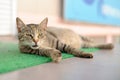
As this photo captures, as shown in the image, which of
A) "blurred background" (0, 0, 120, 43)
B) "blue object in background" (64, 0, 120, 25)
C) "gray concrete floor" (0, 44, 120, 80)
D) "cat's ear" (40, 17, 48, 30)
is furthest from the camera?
"blue object in background" (64, 0, 120, 25)

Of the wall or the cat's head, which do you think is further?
the wall

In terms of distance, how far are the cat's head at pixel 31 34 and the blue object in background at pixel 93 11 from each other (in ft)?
5.44

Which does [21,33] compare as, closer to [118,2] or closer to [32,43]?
[32,43]

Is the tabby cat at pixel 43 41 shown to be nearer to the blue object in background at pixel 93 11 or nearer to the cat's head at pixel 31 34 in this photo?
the cat's head at pixel 31 34

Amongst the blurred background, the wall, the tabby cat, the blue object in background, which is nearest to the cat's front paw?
the tabby cat

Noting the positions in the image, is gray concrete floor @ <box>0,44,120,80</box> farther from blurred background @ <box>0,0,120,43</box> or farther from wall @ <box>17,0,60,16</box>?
wall @ <box>17,0,60,16</box>

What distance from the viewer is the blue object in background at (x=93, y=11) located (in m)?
2.95

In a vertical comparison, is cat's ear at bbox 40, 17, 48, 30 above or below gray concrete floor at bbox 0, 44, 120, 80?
above

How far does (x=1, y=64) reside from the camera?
943 millimetres

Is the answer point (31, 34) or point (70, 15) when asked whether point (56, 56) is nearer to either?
point (31, 34)

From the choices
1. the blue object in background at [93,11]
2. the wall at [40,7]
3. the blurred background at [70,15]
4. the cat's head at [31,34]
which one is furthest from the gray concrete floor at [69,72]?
the blue object in background at [93,11]

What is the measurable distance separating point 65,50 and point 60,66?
1.06 ft

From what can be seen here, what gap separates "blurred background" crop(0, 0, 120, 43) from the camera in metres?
2.32

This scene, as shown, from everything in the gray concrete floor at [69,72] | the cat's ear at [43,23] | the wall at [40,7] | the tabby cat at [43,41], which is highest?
the wall at [40,7]
